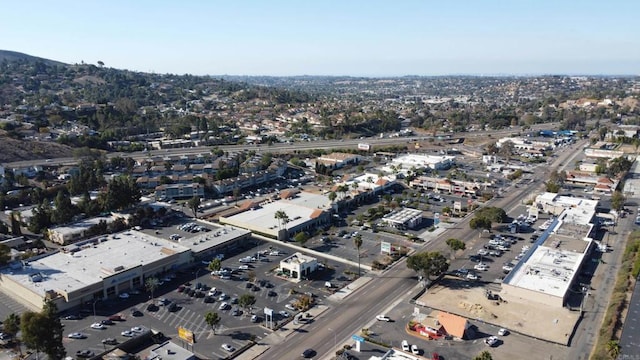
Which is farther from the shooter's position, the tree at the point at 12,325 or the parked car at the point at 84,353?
the tree at the point at 12,325

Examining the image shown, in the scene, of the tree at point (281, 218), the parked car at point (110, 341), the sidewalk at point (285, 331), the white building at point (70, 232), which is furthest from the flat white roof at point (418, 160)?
the parked car at point (110, 341)

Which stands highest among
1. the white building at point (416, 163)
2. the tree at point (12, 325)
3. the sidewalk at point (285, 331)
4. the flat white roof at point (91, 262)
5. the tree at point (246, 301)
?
the white building at point (416, 163)

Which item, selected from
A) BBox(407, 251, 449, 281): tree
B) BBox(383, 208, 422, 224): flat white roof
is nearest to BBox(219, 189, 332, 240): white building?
BBox(383, 208, 422, 224): flat white roof

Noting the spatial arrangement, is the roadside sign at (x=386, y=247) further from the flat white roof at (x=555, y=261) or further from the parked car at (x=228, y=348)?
the parked car at (x=228, y=348)

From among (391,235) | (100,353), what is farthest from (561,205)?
(100,353)

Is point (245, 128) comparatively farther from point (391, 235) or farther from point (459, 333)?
point (459, 333)

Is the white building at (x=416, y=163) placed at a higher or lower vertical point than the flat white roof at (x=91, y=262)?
higher

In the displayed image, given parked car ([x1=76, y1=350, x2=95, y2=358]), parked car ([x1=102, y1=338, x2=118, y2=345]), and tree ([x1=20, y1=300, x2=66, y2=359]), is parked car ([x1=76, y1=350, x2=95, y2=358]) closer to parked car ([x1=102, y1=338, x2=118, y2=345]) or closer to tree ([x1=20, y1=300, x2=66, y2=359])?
parked car ([x1=102, y1=338, x2=118, y2=345])
